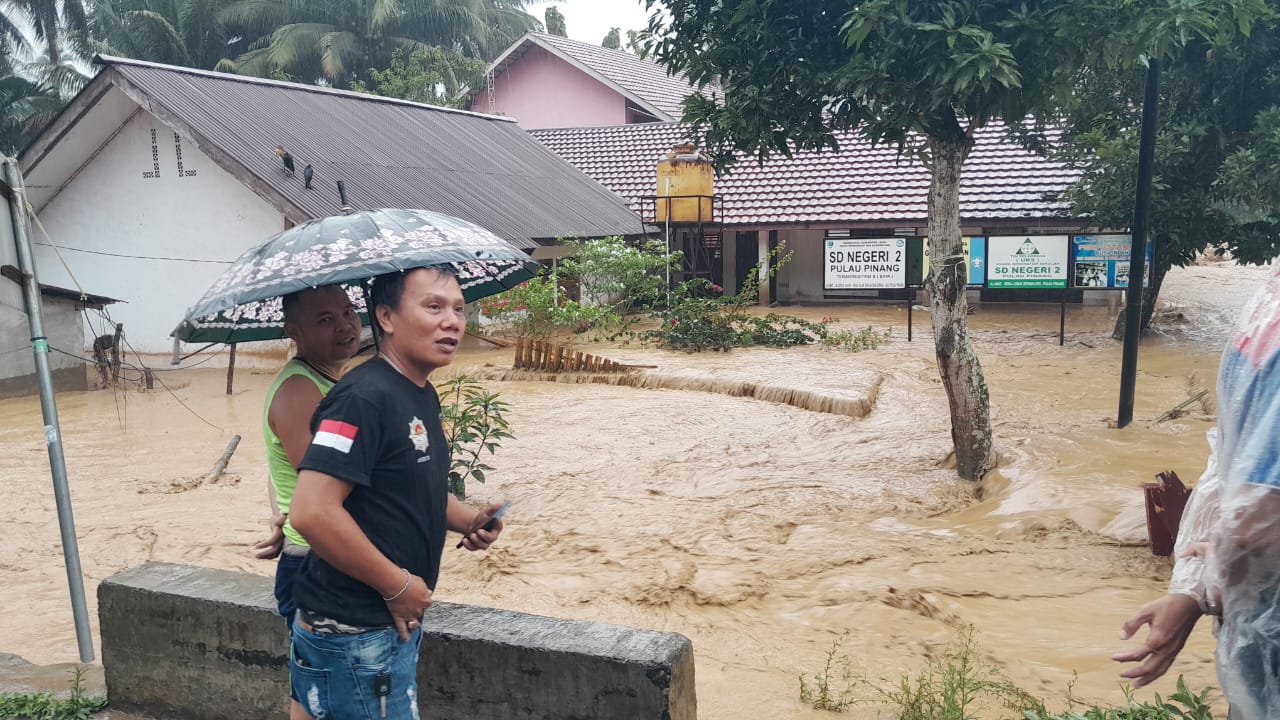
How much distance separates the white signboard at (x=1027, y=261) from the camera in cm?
1445

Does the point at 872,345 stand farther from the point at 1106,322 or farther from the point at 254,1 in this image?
the point at 254,1

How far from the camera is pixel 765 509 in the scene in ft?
26.7

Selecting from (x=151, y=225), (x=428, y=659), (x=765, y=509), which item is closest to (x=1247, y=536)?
(x=428, y=659)

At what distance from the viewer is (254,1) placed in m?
32.8

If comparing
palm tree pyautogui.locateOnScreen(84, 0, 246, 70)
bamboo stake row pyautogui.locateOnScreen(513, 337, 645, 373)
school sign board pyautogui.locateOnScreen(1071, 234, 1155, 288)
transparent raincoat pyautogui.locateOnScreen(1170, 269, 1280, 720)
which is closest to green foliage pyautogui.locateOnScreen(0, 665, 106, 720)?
transparent raincoat pyautogui.locateOnScreen(1170, 269, 1280, 720)

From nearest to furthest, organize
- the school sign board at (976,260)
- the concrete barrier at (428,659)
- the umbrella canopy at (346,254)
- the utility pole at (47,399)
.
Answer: the umbrella canopy at (346,254) → the concrete barrier at (428,659) → the utility pole at (47,399) → the school sign board at (976,260)

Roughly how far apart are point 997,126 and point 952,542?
1607 centimetres

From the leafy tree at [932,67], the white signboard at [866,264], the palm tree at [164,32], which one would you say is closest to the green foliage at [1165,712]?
the leafy tree at [932,67]

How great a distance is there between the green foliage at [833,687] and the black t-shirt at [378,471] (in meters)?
2.29

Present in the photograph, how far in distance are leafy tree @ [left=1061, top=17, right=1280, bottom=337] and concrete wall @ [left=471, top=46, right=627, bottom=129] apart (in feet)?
55.2

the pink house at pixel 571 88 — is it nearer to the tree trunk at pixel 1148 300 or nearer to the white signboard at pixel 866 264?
the white signboard at pixel 866 264

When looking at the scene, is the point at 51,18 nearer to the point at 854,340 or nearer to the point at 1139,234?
the point at 854,340

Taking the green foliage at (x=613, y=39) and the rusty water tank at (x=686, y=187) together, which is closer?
the rusty water tank at (x=686, y=187)

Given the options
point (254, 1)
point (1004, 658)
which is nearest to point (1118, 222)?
point (1004, 658)
